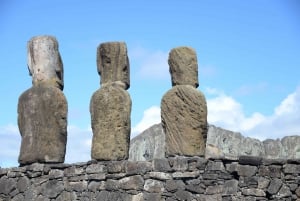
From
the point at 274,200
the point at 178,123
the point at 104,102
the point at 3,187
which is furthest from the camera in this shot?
the point at 3,187

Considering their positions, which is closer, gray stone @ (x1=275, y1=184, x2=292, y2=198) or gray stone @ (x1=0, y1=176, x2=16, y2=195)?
gray stone @ (x1=275, y1=184, x2=292, y2=198)

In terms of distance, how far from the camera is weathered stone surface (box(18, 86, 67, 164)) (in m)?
11.5

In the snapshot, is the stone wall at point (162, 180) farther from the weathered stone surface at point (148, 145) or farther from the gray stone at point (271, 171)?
the weathered stone surface at point (148, 145)

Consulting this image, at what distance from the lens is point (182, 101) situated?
34.7 ft

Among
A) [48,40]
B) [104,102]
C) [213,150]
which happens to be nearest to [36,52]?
[48,40]

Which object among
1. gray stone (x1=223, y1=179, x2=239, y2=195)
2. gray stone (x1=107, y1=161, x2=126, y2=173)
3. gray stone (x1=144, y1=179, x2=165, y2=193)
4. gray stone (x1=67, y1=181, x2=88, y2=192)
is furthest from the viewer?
gray stone (x1=67, y1=181, x2=88, y2=192)

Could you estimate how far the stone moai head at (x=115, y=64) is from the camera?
1138cm

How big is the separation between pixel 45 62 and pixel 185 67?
9.81 ft

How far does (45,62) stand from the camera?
12.1m

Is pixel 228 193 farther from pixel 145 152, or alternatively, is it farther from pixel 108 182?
pixel 145 152

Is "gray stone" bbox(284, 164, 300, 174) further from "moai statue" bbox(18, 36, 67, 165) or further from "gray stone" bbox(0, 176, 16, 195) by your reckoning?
"gray stone" bbox(0, 176, 16, 195)

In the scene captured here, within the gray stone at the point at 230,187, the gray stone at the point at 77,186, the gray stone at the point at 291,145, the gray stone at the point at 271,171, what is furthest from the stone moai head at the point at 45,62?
the gray stone at the point at 291,145

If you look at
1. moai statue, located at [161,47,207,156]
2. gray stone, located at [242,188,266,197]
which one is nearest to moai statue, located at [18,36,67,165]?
moai statue, located at [161,47,207,156]

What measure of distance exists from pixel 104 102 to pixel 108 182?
1435mm
